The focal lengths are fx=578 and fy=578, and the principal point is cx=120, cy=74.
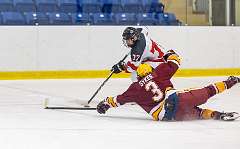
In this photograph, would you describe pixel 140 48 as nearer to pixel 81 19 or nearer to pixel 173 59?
pixel 173 59

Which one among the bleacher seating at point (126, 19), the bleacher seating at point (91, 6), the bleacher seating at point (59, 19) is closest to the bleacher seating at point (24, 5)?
the bleacher seating at point (59, 19)

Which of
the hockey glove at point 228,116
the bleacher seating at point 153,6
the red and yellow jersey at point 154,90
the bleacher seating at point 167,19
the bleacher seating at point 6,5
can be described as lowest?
the hockey glove at point 228,116

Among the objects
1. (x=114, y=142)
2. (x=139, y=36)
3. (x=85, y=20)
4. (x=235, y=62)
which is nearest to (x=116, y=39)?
(x=85, y=20)

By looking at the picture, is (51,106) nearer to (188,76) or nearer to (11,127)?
(11,127)

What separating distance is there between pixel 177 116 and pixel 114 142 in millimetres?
1003

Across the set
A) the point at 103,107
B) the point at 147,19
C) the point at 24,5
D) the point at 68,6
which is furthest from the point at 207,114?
the point at 24,5

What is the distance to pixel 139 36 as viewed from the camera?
462 cm

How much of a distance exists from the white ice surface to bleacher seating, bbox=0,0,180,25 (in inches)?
110

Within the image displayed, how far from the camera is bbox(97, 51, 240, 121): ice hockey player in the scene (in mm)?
4434

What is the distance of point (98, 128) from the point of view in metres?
4.24

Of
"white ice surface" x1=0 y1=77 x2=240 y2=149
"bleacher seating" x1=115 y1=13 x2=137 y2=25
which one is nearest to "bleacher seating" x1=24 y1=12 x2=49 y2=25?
"bleacher seating" x1=115 y1=13 x2=137 y2=25

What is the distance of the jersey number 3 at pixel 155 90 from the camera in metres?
4.46

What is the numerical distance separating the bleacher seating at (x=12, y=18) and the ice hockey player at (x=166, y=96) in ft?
14.6

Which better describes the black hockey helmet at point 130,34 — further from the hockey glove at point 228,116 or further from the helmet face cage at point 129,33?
the hockey glove at point 228,116
